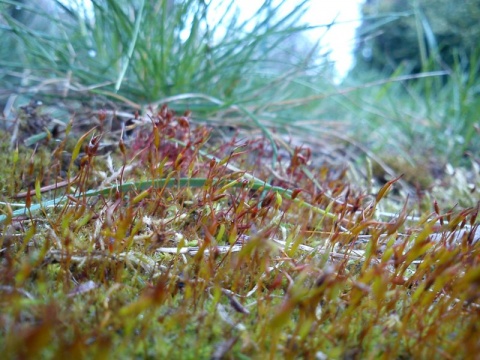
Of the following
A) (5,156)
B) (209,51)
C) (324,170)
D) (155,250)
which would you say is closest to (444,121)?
(324,170)

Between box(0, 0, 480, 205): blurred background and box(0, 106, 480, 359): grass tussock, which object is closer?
box(0, 106, 480, 359): grass tussock

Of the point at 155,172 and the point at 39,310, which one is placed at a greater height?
the point at 155,172

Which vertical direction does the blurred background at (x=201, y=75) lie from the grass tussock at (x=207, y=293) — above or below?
above

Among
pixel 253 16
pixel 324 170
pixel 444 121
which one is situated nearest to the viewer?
pixel 324 170

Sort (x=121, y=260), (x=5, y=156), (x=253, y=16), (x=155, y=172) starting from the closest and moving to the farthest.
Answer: (x=121, y=260) → (x=155, y=172) → (x=5, y=156) → (x=253, y=16)

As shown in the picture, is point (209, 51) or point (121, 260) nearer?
point (121, 260)

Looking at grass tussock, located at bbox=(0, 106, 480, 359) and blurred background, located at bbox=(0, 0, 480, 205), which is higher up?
blurred background, located at bbox=(0, 0, 480, 205)

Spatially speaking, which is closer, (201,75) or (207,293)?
(207,293)

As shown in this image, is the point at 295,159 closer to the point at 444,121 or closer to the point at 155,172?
the point at 155,172

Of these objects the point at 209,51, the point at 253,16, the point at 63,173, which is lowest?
the point at 63,173

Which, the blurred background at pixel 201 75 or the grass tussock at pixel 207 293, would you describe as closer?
the grass tussock at pixel 207 293

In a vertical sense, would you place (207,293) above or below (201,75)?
below
